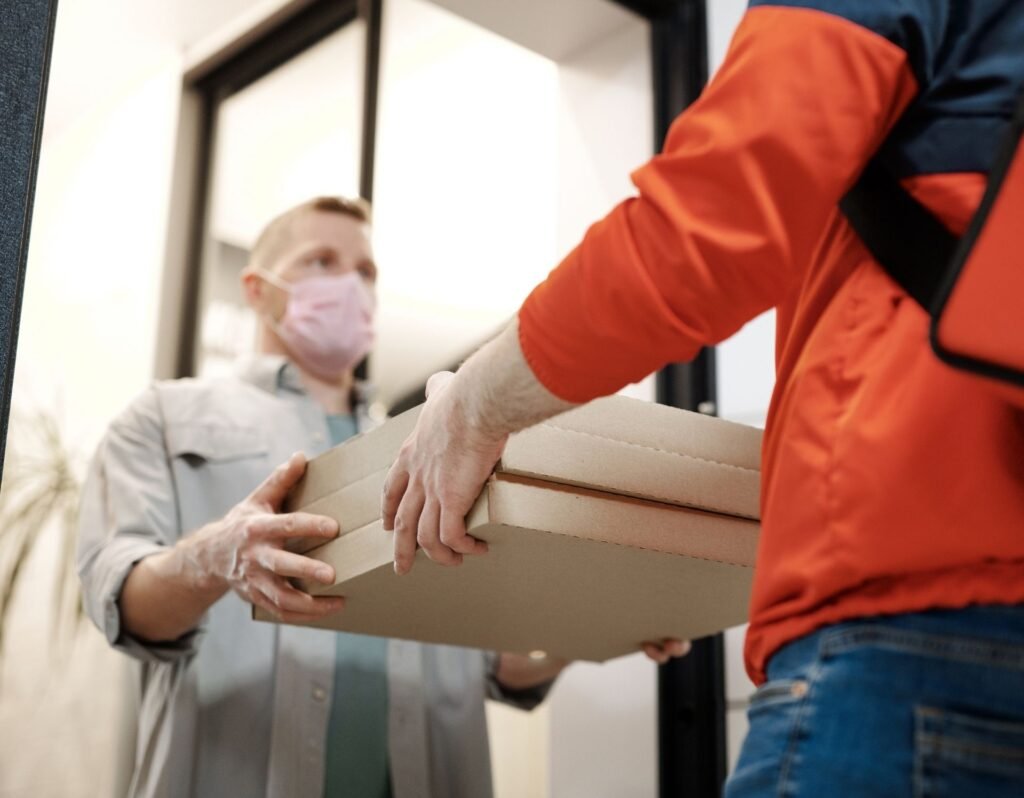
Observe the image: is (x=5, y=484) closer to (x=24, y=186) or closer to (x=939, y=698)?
(x=24, y=186)

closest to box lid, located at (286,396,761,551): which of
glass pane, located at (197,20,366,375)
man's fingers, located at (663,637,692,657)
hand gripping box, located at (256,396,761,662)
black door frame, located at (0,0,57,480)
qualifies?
hand gripping box, located at (256,396,761,662)

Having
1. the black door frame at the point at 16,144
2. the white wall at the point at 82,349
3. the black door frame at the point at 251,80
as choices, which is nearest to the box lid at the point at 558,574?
the black door frame at the point at 16,144

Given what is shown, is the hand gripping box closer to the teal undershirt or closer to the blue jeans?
the blue jeans

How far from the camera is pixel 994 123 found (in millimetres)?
671

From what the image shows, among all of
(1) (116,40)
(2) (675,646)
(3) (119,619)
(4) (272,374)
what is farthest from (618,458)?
(1) (116,40)

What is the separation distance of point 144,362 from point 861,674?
2488 mm

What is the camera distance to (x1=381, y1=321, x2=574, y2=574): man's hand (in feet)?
2.50

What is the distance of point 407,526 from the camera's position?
3.18 ft

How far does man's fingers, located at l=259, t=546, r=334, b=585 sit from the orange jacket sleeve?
545 mm

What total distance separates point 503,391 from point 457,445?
10cm

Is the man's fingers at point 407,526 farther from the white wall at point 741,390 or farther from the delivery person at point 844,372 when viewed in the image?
the white wall at point 741,390

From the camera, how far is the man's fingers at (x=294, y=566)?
1171mm

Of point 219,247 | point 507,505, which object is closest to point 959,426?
point 507,505

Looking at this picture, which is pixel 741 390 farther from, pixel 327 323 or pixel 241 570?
pixel 241 570
